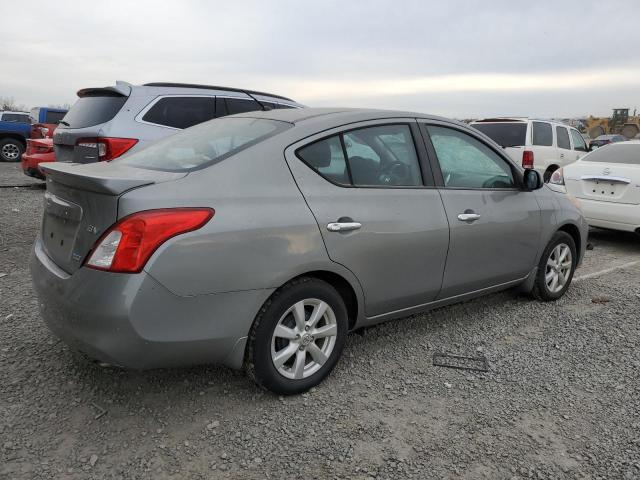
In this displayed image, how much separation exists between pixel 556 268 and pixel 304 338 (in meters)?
2.64

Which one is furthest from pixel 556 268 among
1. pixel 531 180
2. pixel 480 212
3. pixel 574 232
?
pixel 480 212

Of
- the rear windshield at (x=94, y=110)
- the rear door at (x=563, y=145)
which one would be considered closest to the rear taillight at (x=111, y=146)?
the rear windshield at (x=94, y=110)

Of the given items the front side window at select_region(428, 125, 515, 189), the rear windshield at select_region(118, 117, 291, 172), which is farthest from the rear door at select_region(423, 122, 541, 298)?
the rear windshield at select_region(118, 117, 291, 172)

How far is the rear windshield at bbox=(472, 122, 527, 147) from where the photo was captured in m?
10.9

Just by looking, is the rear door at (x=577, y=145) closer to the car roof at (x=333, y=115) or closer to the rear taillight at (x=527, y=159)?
the rear taillight at (x=527, y=159)

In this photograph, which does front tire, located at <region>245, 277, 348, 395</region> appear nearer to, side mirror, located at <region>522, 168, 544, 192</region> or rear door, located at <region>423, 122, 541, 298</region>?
rear door, located at <region>423, 122, 541, 298</region>

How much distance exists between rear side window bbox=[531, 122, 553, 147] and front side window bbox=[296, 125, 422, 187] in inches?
339

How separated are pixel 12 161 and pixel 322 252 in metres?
17.2

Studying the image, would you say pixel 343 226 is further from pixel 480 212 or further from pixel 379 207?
pixel 480 212

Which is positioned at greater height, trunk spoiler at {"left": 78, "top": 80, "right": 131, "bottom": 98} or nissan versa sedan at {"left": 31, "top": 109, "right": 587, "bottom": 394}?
trunk spoiler at {"left": 78, "top": 80, "right": 131, "bottom": 98}

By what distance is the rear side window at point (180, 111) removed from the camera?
6.10 metres

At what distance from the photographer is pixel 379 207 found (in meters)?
3.09

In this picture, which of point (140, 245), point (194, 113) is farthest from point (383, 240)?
point (194, 113)

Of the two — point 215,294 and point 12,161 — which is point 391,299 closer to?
point 215,294
